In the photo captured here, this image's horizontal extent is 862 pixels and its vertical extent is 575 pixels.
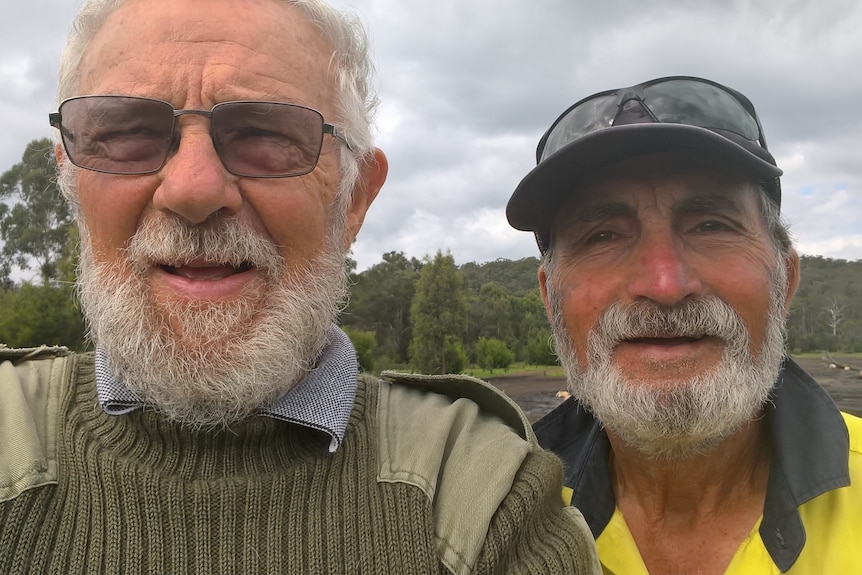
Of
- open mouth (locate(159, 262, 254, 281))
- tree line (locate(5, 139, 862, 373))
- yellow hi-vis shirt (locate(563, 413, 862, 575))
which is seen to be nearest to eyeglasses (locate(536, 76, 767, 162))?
yellow hi-vis shirt (locate(563, 413, 862, 575))

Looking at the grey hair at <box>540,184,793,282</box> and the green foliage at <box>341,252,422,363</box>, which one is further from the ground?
the green foliage at <box>341,252,422,363</box>

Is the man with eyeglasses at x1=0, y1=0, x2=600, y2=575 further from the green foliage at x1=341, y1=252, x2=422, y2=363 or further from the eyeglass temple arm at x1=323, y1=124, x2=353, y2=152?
the green foliage at x1=341, y1=252, x2=422, y2=363

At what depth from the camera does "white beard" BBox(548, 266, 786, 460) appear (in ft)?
6.25

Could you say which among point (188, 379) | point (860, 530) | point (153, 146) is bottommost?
point (860, 530)

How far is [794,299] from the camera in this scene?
2.34m

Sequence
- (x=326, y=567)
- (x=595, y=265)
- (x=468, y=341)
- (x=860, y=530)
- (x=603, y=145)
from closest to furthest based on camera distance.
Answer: (x=326, y=567), (x=860, y=530), (x=603, y=145), (x=595, y=265), (x=468, y=341)

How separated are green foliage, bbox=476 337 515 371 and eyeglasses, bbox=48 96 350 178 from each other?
3671 centimetres

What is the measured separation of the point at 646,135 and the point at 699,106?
359 mm

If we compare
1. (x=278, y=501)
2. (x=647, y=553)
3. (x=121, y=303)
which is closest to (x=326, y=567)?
(x=278, y=501)

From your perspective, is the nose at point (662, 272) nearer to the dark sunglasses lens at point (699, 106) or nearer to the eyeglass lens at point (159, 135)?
the dark sunglasses lens at point (699, 106)

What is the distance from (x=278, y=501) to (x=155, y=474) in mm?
310

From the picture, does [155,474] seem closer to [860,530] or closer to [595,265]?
[595,265]

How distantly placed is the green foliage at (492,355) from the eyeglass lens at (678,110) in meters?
36.0

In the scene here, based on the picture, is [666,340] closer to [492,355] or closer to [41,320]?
[41,320]
